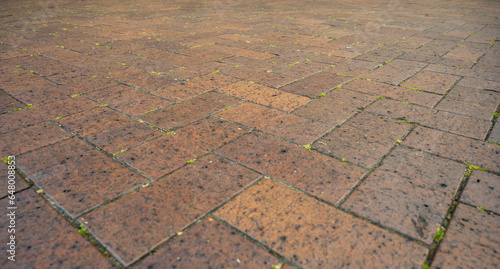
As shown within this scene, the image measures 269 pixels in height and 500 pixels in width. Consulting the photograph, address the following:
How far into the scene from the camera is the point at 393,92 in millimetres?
3291

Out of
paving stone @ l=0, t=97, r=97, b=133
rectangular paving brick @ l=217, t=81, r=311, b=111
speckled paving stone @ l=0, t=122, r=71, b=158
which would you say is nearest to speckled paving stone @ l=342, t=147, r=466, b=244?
rectangular paving brick @ l=217, t=81, r=311, b=111

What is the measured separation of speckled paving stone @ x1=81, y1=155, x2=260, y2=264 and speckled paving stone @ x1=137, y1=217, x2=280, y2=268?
0.24 ft

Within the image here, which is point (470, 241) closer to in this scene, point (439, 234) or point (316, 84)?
point (439, 234)

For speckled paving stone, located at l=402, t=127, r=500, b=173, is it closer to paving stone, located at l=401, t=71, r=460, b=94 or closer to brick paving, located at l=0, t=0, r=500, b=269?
brick paving, located at l=0, t=0, r=500, b=269

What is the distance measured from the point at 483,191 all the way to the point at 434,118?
3.26 feet

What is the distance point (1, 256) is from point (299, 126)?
1.99 meters

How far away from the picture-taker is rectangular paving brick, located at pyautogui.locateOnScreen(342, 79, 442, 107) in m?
3.10

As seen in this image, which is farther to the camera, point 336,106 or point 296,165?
point 336,106

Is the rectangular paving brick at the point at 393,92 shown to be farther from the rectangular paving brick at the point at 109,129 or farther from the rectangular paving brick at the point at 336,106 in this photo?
the rectangular paving brick at the point at 109,129

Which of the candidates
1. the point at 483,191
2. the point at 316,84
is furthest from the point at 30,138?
the point at 483,191

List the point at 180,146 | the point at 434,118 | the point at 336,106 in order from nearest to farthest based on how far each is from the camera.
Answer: the point at 180,146 → the point at 434,118 → the point at 336,106

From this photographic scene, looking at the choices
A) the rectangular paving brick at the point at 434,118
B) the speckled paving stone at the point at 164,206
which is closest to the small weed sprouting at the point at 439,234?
the speckled paving stone at the point at 164,206

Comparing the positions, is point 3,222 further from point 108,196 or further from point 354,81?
point 354,81

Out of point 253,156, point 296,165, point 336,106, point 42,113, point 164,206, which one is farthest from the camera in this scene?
point 336,106
